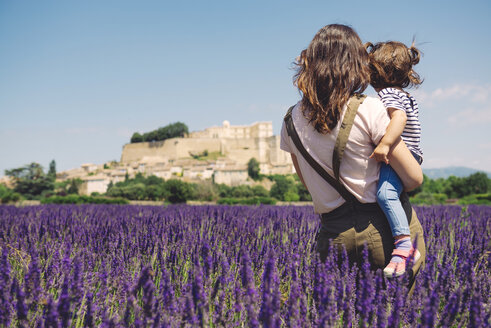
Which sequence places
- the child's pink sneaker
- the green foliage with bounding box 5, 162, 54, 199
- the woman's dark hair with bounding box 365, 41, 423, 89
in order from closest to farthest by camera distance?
the child's pink sneaker
the woman's dark hair with bounding box 365, 41, 423, 89
the green foliage with bounding box 5, 162, 54, 199

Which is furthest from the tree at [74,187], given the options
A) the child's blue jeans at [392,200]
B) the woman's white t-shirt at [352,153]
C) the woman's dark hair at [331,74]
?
the child's blue jeans at [392,200]

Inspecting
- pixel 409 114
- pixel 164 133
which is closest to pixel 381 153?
pixel 409 114

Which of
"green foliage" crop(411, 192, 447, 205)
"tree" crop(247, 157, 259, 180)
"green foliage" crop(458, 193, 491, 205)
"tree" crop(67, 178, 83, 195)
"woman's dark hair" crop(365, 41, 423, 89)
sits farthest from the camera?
"tree" crop(247, 157, 259, 180)

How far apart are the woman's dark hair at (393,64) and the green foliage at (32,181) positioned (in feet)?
132

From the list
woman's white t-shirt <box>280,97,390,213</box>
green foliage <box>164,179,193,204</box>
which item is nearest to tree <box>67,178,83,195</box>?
green foliage <box>164,179,193,204</box>

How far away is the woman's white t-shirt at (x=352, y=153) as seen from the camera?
1.63 m

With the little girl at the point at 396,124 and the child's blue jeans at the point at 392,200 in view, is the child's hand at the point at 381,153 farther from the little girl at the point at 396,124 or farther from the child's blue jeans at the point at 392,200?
the child's blue jeans at the point at 392,200

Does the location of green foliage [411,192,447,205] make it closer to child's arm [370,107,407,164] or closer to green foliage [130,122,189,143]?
child's arm [370,107,407,164]

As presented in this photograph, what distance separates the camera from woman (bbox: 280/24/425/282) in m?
1.64

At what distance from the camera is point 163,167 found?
61.0 m

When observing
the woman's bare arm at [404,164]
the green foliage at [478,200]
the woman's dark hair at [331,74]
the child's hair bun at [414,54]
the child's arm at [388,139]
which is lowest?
the green foliage at [478,200]

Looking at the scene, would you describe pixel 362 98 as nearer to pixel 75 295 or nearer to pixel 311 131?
pixel 311 131

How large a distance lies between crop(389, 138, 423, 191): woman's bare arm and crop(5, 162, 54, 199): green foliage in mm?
40326

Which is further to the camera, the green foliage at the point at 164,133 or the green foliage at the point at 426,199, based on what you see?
the green foliage at the point at 164,133
